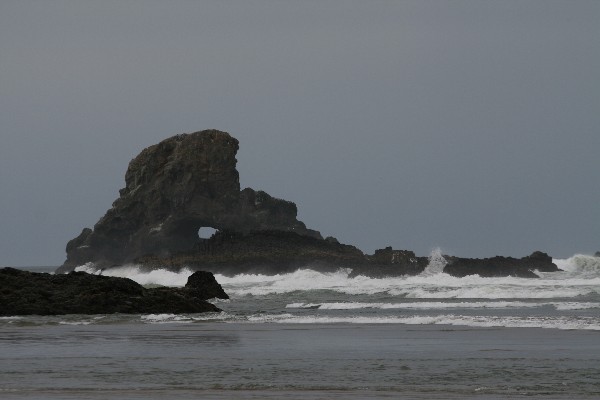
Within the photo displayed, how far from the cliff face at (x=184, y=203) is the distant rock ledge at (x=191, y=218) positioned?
0.32 feet

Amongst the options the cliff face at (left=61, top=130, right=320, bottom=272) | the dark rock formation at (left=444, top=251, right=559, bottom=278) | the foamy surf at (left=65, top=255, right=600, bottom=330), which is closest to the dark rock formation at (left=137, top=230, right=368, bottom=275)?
the dark rock formation at (left=444, top=251, right=559, bottom=278)

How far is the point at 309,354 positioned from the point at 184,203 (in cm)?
8144

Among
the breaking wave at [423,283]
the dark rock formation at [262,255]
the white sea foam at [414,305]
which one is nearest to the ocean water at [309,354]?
the white sea foam at [414,305]

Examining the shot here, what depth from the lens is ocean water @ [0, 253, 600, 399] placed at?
1337cm

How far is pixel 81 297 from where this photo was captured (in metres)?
33.1

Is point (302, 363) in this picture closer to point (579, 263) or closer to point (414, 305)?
point (414, 305)

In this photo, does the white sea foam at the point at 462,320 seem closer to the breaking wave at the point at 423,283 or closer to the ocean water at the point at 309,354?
the ocean water at the point at 309,354

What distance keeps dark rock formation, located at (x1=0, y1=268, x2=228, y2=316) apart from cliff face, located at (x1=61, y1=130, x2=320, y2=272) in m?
60.3

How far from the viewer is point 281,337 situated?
2252 centimetres

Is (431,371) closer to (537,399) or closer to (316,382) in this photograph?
(316,382)

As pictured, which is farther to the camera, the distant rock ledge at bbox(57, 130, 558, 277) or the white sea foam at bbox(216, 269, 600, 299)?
the distant rock ledge at bbox(57, 130, 558, 277)

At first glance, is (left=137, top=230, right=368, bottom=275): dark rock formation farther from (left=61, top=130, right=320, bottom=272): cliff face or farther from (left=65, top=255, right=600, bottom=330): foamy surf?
(left=65, top=255, right=600, bottom=330): foamy surf

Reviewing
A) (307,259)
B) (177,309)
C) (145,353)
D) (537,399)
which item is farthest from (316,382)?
(307,259)

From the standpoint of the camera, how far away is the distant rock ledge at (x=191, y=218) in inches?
3231
